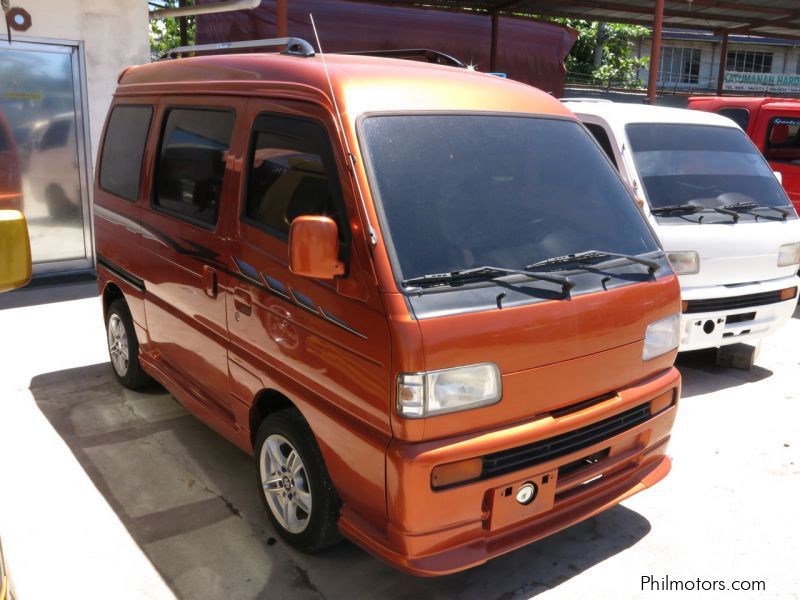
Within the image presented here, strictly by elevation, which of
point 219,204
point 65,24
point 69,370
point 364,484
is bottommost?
point 69,370

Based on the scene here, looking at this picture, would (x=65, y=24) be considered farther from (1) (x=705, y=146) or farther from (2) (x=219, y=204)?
(1) (x=705, y=146)

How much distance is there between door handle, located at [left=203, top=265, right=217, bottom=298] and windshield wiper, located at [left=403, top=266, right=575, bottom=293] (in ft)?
4.41

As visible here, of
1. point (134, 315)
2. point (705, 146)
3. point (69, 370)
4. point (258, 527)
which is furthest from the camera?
point (705, 146)

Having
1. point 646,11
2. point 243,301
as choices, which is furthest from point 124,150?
point 646,11

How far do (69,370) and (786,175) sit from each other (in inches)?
303

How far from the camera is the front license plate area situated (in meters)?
2.88

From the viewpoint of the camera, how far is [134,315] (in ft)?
16.2

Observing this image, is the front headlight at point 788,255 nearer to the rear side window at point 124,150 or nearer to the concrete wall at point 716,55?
the rear side window at point 124,150

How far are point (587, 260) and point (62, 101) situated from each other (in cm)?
710

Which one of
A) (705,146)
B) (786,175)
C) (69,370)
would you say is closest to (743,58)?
(786,175)

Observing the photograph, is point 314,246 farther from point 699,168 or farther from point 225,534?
point 699,168

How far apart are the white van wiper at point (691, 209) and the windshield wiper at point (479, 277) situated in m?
2.88

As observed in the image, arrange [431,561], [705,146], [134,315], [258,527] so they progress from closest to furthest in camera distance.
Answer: [431,561] → [258,527] → [134,315] → [705,146]

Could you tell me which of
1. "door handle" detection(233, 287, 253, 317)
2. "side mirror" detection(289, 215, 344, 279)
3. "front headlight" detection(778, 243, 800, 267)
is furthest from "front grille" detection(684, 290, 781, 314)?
Answer: "side mirror" detection(289, 215, 344, 279)
